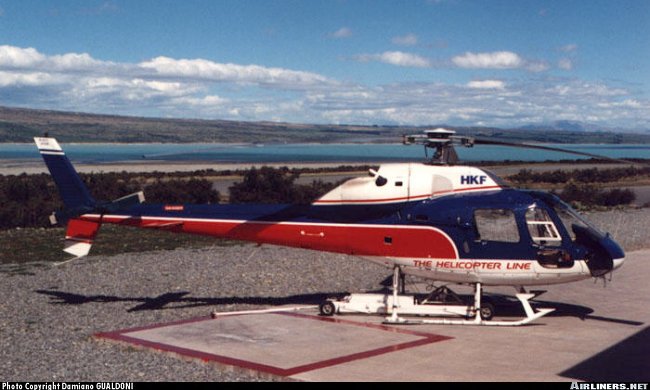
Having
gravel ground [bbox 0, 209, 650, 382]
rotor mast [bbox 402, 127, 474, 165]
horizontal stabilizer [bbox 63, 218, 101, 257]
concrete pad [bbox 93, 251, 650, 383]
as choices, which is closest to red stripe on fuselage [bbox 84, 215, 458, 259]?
horizontal stabilizer [bbox 63, 218, 101, 257]

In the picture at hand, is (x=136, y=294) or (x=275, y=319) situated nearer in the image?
(x=275, y=319)

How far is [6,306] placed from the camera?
16.2m

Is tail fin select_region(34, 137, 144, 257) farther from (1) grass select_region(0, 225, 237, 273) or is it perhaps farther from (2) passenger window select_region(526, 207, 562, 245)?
(2) passenger window select_region(526, 207, 562, 245)

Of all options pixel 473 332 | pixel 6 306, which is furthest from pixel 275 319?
pixel 6 306

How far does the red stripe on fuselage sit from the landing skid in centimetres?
64

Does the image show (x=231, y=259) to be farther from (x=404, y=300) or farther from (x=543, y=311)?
(x=543, y=311)

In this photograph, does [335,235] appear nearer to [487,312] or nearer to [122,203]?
[487,312]

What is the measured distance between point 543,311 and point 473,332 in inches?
66.9

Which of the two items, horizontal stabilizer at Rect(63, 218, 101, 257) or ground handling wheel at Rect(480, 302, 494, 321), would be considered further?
horizontal stabilizer at Rect(63, 218, 101, 257)

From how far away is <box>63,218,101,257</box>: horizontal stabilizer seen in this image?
1551 centimetres

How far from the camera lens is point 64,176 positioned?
15656mm

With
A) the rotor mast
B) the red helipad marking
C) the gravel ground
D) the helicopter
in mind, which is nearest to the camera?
the red helipad marking

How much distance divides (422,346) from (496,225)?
3.32m

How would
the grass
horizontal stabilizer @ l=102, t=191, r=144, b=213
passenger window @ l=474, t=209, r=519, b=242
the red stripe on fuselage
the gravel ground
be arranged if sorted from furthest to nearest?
the grass → horizontal stabilizer @ l=102, t=191, r=144, b=213 → the red stripe on fuselage → passenger window @ l=474, t=209, r=519, b=242 → the gravel ground
